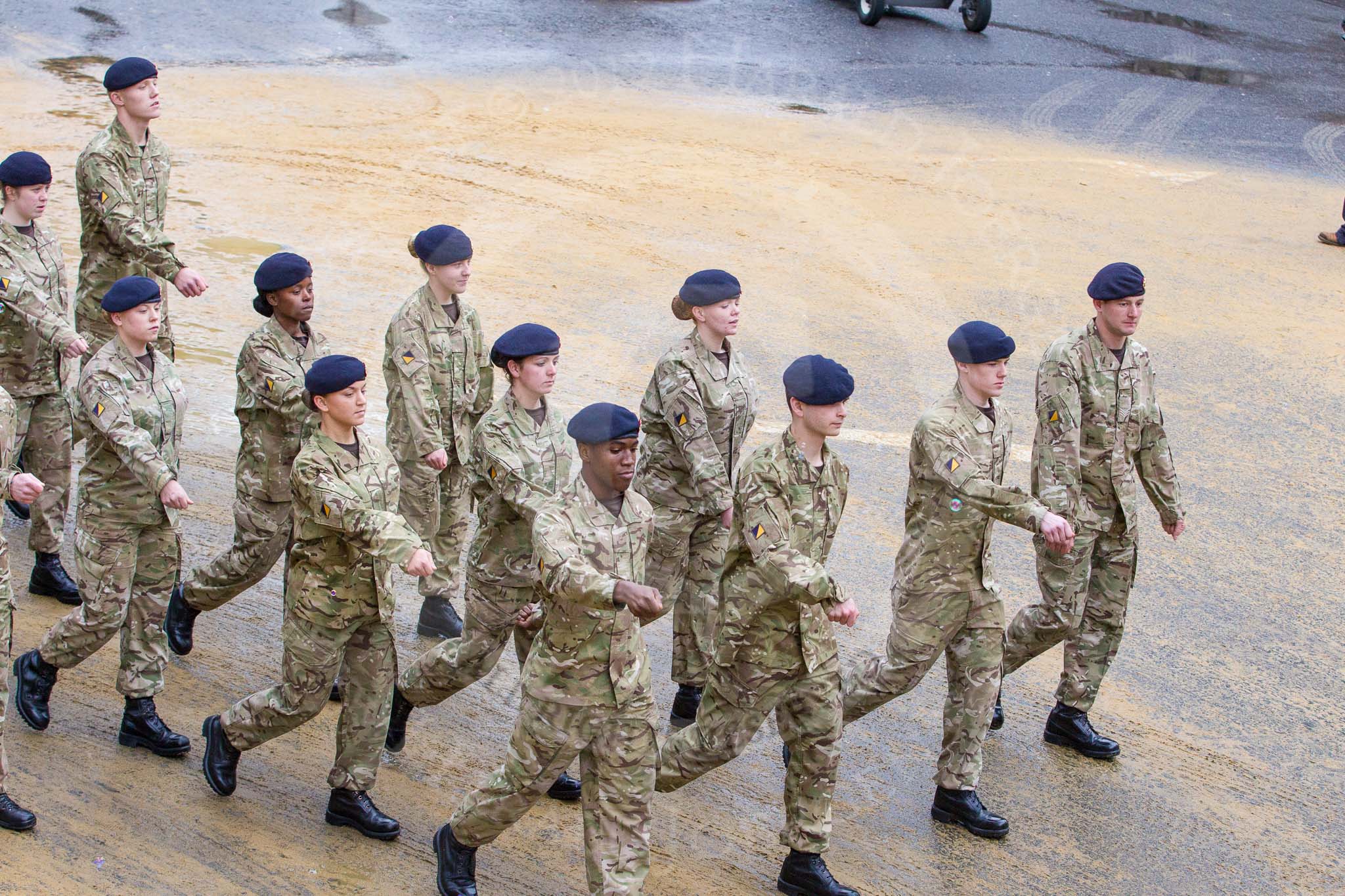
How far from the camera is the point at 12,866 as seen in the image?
5.20 meters

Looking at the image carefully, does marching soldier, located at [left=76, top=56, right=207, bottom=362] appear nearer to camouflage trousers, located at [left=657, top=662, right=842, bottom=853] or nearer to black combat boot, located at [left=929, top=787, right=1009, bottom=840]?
camouflage trousers, located at [left=657, top=662, right=842, bottom=853]

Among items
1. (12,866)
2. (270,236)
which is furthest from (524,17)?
(12,866)

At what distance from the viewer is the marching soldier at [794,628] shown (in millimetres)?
5430

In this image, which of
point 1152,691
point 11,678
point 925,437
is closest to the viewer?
point 925,437

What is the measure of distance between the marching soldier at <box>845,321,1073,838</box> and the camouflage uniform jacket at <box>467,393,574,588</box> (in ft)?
5.37

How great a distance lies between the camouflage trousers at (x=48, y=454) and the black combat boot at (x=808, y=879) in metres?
4.29

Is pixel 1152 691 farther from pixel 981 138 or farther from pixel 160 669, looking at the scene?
pixel 981 138

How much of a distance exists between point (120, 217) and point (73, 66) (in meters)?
10.4

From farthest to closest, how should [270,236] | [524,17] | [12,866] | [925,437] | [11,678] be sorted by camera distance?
1. [524,17]
2. [270,236]
3. [11,678]
4. [925,437]
5. [12,866]

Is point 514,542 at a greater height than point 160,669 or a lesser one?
greater

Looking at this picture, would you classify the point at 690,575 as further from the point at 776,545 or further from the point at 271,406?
the point at 271,406

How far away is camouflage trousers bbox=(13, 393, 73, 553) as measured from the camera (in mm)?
7188

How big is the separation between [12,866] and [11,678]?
4.89 feet

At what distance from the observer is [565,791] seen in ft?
19.9
